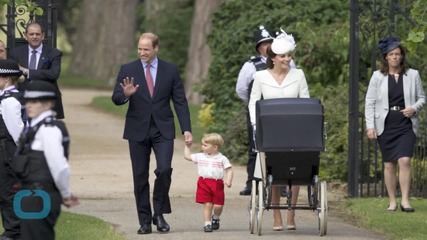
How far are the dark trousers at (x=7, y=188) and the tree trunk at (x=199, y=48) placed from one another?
748 inches

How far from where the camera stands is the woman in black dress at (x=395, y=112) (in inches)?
551

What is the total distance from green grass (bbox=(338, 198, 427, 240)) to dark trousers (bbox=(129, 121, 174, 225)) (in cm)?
206

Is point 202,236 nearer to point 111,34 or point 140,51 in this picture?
point 140,51

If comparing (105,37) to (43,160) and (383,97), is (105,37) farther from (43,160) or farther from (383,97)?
(43,160)

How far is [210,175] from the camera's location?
41.3ft

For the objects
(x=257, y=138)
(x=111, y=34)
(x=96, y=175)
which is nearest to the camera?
(x=257, y=138)

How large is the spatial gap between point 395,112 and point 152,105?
2.85 meters

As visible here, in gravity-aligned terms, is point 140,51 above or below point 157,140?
above

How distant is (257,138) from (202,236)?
102cm

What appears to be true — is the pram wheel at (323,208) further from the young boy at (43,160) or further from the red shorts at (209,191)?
the young boy at (43,160)

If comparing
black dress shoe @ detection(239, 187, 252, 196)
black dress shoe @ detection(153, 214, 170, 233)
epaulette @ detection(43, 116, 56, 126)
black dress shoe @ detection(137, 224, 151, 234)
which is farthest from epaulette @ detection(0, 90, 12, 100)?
black dress shoe @ detection(239, 187, 252, 196)

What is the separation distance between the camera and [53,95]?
8.87 m

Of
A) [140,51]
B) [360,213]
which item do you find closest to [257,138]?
[140,51]

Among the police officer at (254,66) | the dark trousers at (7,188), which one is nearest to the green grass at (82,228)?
the dark trousers at (7,188)
